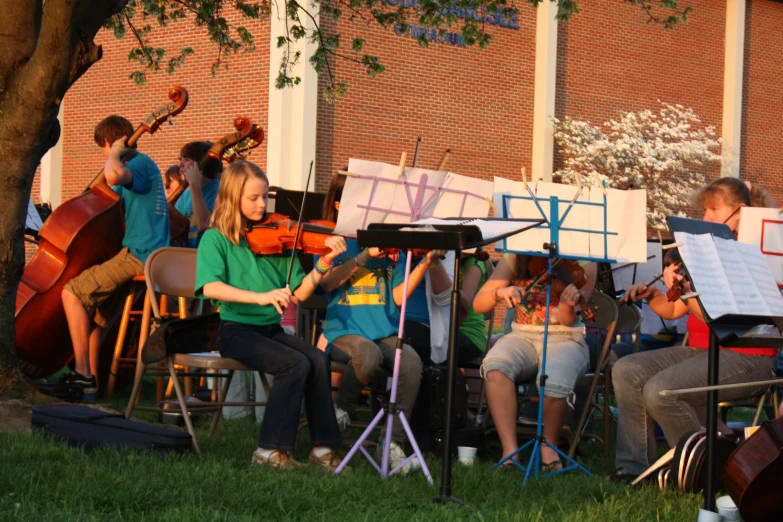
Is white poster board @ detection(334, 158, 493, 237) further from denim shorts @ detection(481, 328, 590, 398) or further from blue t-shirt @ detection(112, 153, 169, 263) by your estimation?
blue t-shirt @ detection(112, 153, 169, 263)

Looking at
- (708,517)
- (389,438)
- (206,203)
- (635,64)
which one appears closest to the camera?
(708,517)

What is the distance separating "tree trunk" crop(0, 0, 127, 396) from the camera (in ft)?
19.1

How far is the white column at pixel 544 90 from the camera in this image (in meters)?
19.4

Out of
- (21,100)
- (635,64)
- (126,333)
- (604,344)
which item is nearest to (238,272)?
(21,100)

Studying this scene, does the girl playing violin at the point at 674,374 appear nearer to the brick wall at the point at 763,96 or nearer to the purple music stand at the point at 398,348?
the purple music stand at the point at 398,348

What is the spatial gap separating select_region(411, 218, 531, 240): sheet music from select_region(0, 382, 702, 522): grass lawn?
111 centimetres

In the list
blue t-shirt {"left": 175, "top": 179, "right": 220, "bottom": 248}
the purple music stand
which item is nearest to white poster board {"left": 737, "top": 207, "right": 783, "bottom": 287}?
the purple music stand

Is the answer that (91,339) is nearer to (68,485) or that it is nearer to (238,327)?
(238,327)

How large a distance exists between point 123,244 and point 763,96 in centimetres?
1861

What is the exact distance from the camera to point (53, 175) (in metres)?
18.9

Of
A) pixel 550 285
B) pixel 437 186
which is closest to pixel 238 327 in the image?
pixel 437 186

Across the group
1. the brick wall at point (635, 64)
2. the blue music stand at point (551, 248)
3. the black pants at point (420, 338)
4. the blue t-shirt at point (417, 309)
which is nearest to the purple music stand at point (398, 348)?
the blue music stand at point (551, 248)

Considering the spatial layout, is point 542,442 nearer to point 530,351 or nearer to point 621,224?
point 530,351

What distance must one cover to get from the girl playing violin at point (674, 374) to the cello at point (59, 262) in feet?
11.2
